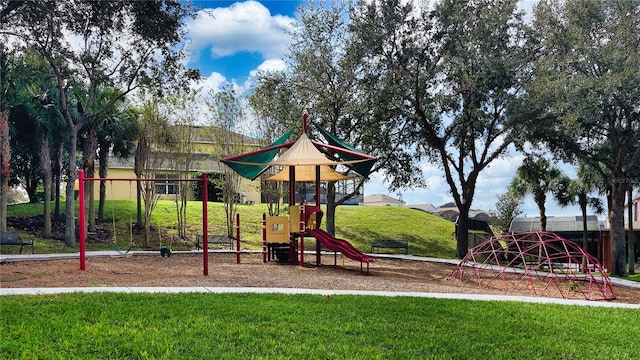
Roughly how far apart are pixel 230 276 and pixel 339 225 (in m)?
16.3

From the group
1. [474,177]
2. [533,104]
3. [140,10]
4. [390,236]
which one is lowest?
[390,236]

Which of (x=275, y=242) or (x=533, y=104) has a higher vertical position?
(x=533, y=104)

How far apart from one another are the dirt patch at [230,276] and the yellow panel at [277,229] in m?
0.75

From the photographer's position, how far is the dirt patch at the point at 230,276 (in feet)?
33.2

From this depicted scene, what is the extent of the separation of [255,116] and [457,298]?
14591 millimetres

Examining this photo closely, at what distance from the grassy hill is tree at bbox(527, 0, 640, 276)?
8.09 m

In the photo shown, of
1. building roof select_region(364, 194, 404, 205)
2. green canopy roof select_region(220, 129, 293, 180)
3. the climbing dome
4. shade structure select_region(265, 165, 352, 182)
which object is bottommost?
the climbing dome

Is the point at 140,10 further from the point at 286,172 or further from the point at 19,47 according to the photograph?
the point at 286,172

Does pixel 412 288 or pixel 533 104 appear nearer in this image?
pixel 412 288

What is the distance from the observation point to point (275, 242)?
1489 cm

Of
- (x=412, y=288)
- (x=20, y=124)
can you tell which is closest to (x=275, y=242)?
(x=412, y=288)

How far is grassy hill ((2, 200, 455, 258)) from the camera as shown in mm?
22391

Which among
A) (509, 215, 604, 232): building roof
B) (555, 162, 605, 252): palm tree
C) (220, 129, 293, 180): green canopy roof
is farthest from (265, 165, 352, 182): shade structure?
(509, 215, 604, 232): building roof

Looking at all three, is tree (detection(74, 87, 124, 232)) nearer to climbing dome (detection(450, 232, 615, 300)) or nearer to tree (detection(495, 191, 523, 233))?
climbing dome (detection(450, 232, 615, 300))
